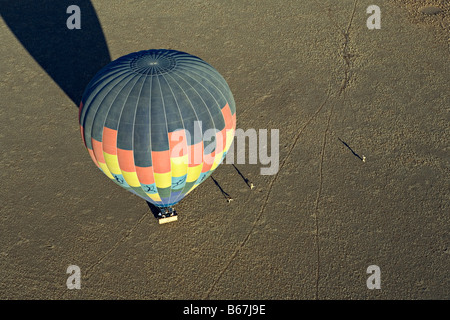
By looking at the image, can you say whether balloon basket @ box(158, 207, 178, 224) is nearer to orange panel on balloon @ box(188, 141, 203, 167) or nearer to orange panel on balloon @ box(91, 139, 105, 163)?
orange panel on balloon @ box(188, 141, 203, 167)

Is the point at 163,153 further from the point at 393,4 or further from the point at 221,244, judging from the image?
the point at 393,4

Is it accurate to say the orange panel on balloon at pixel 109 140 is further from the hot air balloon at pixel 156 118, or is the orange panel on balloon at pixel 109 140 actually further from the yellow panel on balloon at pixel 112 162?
the yellow panel on balloon at pixel 112 162

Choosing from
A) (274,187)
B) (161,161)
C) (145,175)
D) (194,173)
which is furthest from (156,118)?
(274,187)

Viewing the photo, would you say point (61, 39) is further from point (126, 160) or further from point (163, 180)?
point (163, 180)

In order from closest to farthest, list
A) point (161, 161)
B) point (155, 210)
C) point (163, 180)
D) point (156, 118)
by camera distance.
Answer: point (156, 118)
point (161, 161)
point (163, 180)
point (155, 210)

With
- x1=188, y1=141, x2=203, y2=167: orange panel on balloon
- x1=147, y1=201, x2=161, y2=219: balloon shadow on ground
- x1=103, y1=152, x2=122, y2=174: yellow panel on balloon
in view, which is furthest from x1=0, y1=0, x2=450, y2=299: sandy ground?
x1=188, y1=141, x2=203, y2=167: orange panel on balloon

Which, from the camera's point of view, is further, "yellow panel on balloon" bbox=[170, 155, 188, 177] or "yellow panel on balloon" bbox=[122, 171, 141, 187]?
"yellow panel on balloon" bbox=[122, 171, 141, 187]

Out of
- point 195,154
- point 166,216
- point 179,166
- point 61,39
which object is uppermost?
point 61,39
